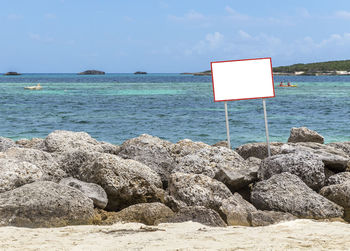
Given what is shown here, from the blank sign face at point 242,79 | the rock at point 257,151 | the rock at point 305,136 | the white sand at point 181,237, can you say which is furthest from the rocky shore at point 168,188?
the rock at point 305,136

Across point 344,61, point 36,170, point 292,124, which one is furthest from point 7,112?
point 344,61

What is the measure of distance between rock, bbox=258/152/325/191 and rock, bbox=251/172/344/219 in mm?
422

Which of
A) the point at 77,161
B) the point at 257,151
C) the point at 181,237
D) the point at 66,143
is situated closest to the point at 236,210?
the point at 181,237

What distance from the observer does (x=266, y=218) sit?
6.14 meters

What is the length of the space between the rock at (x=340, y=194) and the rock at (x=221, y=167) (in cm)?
107

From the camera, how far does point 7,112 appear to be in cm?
2877

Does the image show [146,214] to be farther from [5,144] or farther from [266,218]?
[5,144]

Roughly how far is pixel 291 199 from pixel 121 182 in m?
2.32

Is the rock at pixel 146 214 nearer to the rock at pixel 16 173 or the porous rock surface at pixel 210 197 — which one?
the porous rock surface at pixel 210 197

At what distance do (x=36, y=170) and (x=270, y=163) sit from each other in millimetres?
3420

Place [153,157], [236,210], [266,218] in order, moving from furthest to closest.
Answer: [153,157]
[236,210]
[266,218]

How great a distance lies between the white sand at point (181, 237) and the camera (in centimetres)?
490

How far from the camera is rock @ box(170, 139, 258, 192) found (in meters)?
7.34

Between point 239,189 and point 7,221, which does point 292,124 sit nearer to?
point 239,189
